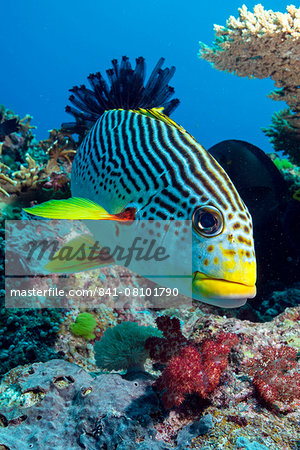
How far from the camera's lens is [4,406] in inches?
89.9

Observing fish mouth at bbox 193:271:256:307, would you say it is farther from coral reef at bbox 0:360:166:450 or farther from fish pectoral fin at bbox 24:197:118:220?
coral reef at bbox 0:360:166:450

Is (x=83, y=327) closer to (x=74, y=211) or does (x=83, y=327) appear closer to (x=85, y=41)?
(x=74, y=211)

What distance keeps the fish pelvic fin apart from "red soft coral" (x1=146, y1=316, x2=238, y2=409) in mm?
1290

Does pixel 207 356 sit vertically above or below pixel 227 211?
below

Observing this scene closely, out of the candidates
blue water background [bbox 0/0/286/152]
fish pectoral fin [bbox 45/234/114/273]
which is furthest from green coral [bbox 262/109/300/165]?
blue water background [bbox 0/0/286/152]

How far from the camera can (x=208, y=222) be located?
157 centimetres

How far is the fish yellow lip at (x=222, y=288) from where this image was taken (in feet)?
4.93

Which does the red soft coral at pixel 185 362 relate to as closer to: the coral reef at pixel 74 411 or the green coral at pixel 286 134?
the coral reef at pixel 74 411

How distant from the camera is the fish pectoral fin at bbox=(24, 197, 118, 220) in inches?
69.4

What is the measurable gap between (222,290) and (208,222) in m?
0.36

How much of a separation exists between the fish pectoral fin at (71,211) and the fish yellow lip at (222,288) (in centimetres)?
68

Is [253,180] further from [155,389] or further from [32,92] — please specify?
[32,92]

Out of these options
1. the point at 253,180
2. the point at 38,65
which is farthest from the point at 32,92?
the point at 253,180

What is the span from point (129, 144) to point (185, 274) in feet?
3.61
